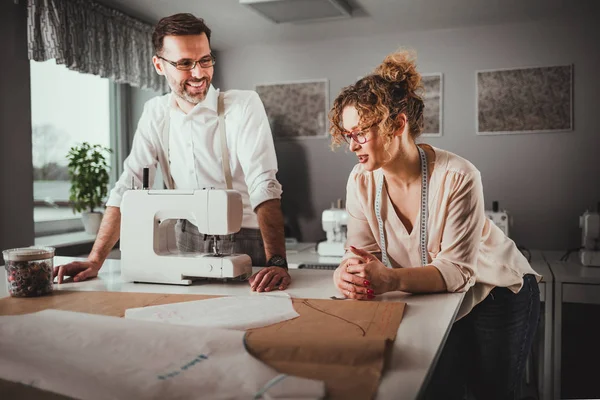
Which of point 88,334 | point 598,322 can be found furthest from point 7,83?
point 598,322

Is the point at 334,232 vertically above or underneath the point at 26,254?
underneath

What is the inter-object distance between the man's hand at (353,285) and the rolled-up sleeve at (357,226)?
226 millimetres

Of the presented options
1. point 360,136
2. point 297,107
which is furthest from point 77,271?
point 297,107

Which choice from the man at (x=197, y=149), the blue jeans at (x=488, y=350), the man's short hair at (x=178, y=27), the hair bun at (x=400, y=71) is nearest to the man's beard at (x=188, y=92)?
the man at (x=197, y=149)

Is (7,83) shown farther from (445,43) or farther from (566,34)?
(566,34)

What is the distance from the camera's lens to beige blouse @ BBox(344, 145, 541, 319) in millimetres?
1459

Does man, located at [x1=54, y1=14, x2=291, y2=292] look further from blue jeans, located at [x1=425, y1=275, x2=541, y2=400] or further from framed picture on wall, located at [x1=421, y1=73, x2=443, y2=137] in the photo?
framed picture on wall, located at [x1=421, y1=73, x2=443, y2=137]

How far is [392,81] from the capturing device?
152 cm

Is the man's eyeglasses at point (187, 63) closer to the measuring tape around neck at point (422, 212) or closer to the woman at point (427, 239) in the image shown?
the woman at point (427, 239)

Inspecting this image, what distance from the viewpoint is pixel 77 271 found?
1.71 meters

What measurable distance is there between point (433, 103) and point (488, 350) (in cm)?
244

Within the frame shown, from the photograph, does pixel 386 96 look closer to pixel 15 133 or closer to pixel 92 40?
pixel 15 133

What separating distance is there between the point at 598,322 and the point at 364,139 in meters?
2.76

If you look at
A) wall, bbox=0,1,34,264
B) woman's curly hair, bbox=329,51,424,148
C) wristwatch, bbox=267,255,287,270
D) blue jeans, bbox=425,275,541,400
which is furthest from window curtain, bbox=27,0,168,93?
blue jeans, bbox=425,275,541,400
